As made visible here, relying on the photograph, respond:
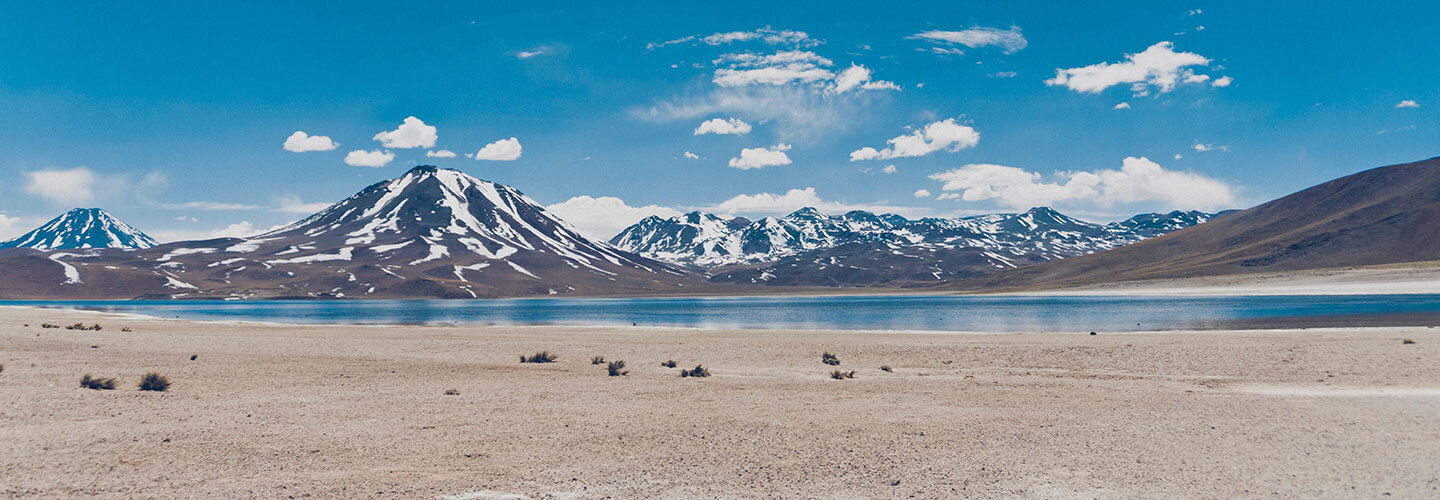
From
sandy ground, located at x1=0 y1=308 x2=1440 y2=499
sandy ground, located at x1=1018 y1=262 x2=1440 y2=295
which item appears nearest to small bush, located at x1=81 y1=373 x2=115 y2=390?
sandy ground, located at x1=0 y1=308 x2=1440 y2=499

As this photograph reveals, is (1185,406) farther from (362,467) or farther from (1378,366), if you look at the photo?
(362,467)

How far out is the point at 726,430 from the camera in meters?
14.7

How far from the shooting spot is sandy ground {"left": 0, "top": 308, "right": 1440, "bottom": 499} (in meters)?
10.8

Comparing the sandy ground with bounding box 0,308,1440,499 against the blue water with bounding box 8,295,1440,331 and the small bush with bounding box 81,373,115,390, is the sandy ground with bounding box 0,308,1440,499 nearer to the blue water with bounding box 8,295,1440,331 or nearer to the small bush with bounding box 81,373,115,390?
the small bush with bounding box 81,373,115,390

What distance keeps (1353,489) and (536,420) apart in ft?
43.0

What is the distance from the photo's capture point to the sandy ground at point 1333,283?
113 m

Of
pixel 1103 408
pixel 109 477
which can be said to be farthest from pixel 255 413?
pixel 1103 408

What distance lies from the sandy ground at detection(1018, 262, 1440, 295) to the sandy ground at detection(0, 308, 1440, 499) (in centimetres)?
11264

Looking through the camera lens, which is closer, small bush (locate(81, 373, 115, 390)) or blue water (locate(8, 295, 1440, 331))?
small bush (locate(81, 373, 115, 390))

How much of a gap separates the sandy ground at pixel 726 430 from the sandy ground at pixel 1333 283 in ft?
370

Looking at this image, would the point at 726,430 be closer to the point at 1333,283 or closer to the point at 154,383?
the point at 154,383

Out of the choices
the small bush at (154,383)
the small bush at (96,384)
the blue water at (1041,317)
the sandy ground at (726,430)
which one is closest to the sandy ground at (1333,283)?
the blue water at (1041,317)

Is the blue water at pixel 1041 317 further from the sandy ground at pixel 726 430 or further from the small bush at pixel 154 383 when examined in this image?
the small bush at pixel 154 383

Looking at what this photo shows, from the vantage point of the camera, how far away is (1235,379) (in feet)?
74.7
